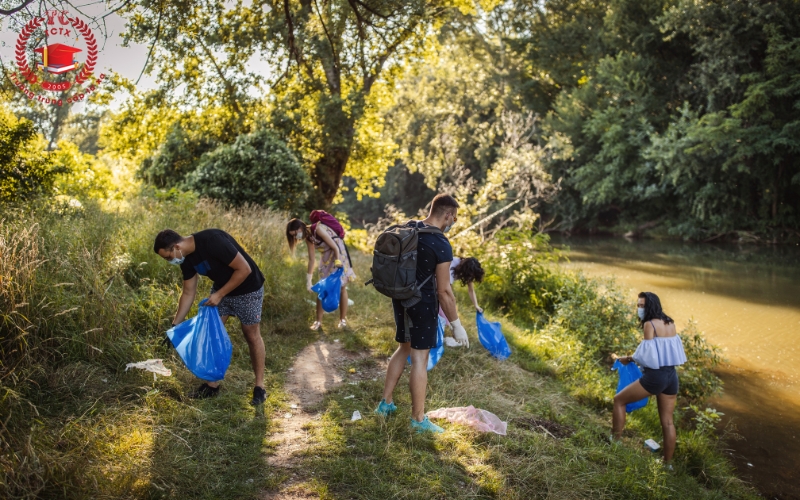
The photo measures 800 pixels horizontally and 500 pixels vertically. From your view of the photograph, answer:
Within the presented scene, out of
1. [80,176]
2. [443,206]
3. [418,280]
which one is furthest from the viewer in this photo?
[80,176]

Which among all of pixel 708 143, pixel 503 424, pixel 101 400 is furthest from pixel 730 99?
pixel 101 400

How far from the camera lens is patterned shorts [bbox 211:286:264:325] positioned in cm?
479

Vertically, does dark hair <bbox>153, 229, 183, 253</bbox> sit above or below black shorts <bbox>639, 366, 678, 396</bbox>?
above

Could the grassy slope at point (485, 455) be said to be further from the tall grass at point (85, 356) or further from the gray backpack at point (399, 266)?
the gray backpack at point (399, 266)

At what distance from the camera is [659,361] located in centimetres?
529

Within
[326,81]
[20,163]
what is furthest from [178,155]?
[20,163]

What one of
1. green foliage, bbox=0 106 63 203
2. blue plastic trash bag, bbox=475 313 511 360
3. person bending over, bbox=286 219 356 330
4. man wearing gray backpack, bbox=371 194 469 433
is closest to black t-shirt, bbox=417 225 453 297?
man wearing gray backpack, bbox=371 194 469 433

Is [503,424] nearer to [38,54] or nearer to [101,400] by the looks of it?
[101,400]

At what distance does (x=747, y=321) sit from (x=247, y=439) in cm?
1039

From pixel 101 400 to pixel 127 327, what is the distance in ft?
3.63

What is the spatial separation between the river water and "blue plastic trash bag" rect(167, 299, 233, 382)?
16.7ft

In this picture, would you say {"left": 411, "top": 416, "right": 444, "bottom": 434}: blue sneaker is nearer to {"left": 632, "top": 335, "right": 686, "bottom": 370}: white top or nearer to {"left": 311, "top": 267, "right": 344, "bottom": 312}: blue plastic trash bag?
{"left": 632, "top": 335, "right": 686, "bottom": 370}: white top

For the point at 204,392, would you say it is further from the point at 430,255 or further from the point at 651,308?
the point at 651,308

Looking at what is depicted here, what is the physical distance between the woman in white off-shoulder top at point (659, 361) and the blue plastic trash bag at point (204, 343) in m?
3.85
